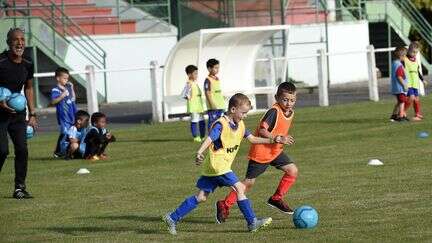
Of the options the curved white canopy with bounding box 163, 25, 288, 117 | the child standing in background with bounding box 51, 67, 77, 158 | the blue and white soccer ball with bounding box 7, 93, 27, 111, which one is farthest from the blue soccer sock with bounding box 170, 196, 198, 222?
the curved white canopy with bounding box 163, 25, 288, 117

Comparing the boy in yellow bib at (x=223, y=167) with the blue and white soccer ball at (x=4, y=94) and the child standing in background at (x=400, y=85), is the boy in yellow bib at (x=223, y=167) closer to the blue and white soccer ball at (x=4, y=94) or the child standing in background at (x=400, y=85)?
the blue and white soccer ball at (x=4, y=94)

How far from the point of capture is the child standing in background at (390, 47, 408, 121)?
84.7 feet

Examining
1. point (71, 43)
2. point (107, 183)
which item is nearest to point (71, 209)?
point (107, 183)

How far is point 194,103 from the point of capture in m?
24.8

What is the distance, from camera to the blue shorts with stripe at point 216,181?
1209 cm

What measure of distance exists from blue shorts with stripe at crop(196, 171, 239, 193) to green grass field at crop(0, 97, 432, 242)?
44cm

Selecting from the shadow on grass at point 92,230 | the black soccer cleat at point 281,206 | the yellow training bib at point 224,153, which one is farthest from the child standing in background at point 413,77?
the shadow on grass at point 92,230

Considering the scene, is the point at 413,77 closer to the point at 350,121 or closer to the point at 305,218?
the point at 350,121

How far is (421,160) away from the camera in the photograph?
18.0 m

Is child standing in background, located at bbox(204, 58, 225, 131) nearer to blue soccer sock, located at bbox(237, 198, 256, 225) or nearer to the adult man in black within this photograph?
the adult man in black

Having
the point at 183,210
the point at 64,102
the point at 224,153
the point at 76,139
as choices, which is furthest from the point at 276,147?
the point at 64,102

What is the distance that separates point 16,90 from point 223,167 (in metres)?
4.16

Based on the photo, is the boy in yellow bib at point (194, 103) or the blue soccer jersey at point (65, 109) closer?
the blue soccer jersey at point (65, 109)

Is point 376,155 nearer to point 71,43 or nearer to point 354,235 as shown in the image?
point 354,235
